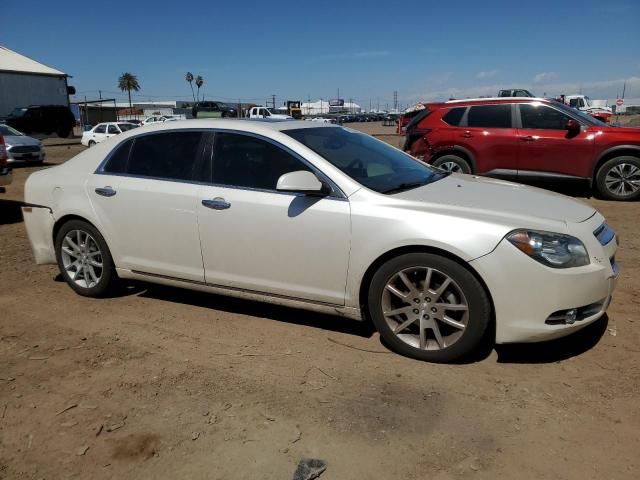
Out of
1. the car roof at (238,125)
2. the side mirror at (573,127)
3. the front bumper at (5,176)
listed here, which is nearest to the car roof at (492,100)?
the side mirror at (573,127)

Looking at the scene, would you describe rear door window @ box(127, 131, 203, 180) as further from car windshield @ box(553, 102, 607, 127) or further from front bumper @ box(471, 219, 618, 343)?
car windshield @ box(553, 102, 607, 127)

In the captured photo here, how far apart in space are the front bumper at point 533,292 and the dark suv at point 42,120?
109ft

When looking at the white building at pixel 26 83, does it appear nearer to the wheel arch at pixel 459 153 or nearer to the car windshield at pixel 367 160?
the wheel arch at pixel 459 153

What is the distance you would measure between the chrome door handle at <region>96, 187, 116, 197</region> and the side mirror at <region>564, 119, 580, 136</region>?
294 inches

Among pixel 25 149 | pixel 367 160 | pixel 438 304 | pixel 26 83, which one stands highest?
pixel 26 83

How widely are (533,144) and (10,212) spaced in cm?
907

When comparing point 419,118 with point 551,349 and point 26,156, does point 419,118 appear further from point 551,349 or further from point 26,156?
point 26,156

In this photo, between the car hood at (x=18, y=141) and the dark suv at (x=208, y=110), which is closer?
the car hood at (x=18, y=141)

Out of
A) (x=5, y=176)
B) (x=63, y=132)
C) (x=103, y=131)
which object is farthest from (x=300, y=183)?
(x=63, y=132)

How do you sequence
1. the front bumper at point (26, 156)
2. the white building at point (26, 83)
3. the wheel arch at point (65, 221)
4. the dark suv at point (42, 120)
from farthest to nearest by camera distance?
the white building at point (26, 83), the dark suv at point (42, 120), the front bumper at point (26, 156), the wheel arch at point (65, 221)

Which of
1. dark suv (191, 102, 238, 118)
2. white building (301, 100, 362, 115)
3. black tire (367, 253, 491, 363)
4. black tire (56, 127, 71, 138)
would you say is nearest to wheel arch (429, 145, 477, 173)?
black tire (367, 253, 491, 363)

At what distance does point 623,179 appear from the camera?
8.91m

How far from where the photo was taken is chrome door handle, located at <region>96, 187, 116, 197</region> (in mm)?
4338

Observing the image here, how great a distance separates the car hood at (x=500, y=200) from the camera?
3.35 m
